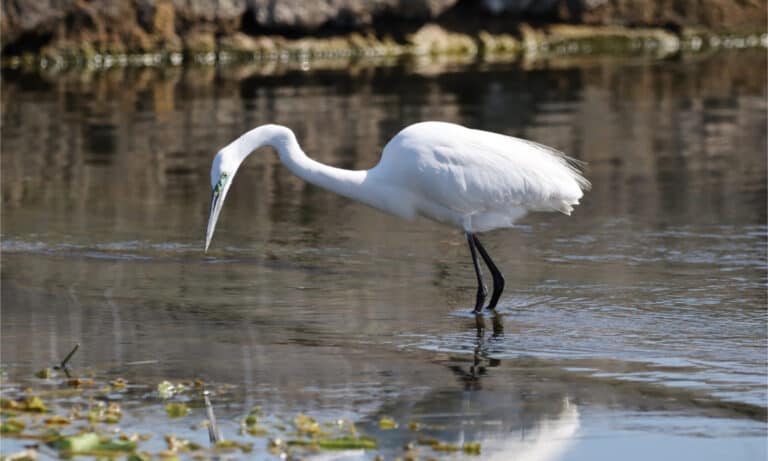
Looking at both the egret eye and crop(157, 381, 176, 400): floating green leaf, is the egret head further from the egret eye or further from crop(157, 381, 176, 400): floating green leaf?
crop(157, 381, 176, 400): floating green leaf

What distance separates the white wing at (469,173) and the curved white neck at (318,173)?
122mm

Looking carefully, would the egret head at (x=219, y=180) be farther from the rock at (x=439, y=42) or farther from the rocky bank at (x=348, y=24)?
the rock at (x=439, y=42)

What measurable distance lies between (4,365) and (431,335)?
6.58 feet

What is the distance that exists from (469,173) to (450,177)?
109mm

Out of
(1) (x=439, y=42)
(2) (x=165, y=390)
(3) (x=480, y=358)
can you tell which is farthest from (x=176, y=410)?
(1) (x=439, y=42)

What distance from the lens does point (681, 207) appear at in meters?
10.6

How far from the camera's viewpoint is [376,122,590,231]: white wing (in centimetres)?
748

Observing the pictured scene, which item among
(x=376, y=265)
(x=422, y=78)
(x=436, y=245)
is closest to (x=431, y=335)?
(x=376, y=265)

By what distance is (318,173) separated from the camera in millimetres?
7473

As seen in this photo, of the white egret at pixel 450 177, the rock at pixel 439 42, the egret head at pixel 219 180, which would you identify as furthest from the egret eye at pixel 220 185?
the rock at pixel 439 42

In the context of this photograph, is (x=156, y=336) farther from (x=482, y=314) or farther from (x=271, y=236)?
(x=271, y=236)

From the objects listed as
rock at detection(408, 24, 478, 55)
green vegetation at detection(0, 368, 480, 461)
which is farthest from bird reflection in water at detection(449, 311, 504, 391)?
rock at detection(408, 24, 478, 55)

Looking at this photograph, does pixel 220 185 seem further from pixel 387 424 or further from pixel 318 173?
pixel 387 424

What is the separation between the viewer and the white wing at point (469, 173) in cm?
748
